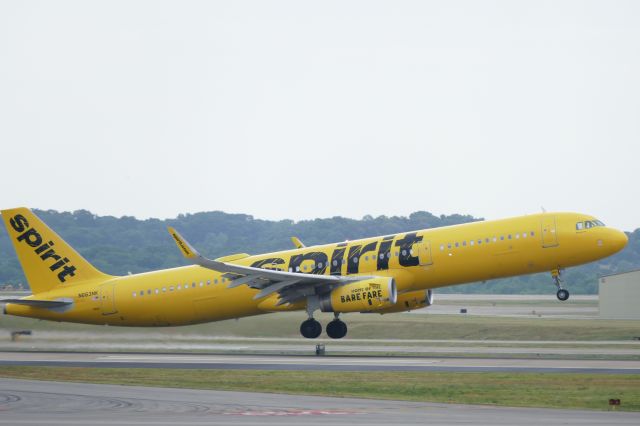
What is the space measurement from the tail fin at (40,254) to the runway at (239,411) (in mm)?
22025

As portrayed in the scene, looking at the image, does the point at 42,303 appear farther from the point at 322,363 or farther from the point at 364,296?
the point at 364,296

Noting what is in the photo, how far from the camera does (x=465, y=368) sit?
4481 cm

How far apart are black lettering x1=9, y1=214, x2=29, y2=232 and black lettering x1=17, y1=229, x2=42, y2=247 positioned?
310 millimetres

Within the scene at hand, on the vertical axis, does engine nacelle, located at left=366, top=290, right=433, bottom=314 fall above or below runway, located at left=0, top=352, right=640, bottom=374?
above

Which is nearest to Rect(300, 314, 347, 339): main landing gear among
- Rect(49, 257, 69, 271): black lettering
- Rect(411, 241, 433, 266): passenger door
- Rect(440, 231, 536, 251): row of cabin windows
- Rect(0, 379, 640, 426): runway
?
Rect(411, 241, 433, 266): passenger door

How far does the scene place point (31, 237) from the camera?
56594mm

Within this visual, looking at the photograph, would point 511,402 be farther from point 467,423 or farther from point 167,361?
point 167,361

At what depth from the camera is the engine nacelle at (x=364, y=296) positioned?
1998 inches

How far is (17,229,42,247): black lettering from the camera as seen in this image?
5653cm

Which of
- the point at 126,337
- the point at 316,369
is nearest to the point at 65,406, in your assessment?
the point at 316,369

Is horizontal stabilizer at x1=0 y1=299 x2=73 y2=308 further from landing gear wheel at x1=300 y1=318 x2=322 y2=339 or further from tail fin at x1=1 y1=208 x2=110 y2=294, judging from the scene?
landing gear wheel at x1=300 y1=318 x2=322 y2=339

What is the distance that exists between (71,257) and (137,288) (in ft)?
13.6

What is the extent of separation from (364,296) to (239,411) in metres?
21.7

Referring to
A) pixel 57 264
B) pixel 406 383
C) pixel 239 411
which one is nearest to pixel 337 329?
pixel 57 264
